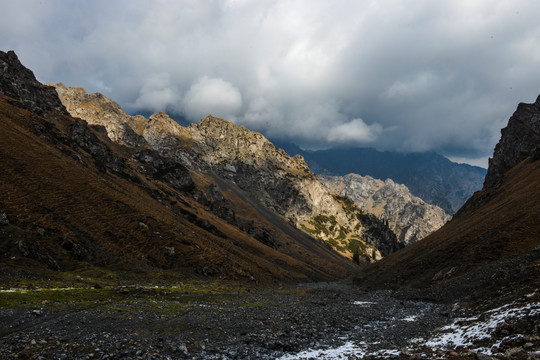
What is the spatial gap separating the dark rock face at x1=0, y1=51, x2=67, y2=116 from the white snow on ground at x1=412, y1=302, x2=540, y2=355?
542ft

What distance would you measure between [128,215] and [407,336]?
251ft

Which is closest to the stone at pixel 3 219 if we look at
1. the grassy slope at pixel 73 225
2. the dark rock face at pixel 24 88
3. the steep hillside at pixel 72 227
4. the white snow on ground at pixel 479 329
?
the steep hillside at pixel 72 227

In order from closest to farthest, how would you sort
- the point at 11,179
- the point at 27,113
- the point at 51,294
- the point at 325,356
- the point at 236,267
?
the point at 325,356, the point at 51,294, the point at 11,179, the point at 236,267, the point at 27,113

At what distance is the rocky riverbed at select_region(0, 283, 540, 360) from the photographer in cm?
1764

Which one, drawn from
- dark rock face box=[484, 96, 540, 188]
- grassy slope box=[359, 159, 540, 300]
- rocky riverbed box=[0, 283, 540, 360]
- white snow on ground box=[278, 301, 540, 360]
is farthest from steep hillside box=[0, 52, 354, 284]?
dark rock face box=[484, 96, 540, 188]

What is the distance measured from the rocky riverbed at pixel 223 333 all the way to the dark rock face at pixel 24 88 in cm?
14203

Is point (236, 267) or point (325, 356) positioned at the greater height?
point (325, 356)

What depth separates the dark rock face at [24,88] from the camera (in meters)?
135

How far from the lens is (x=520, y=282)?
30.5m

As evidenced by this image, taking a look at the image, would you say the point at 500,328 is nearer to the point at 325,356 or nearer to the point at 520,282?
the point at 325,356

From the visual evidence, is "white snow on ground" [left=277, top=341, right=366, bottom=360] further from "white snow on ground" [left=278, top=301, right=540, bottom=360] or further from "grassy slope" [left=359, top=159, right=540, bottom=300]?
"grassy slope" [left=359, top=159, right=540, bottom=300]

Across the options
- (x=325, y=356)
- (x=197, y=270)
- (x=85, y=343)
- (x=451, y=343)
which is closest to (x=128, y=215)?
(x=197, y=270)

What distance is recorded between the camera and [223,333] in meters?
25.2

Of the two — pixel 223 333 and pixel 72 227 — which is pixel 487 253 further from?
pixel 72 227
